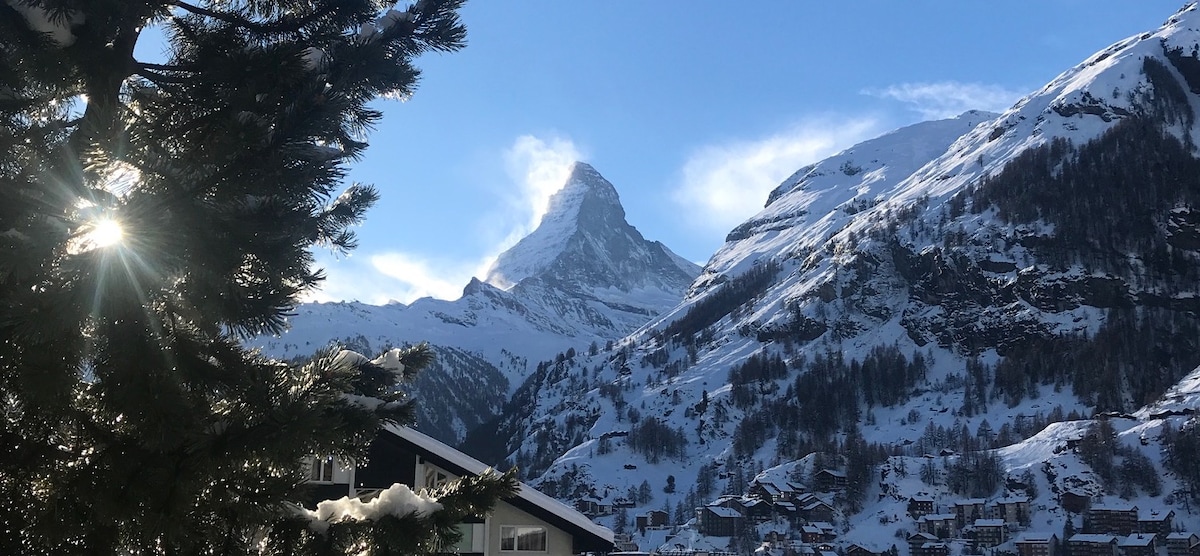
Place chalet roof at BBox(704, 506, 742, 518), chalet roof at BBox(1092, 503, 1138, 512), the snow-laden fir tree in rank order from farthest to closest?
chalet roof at BBox(704, 506, 742, 518)
chalet roof at BBox(1092, 503, 1138, 512)
the snow-laden fir tree

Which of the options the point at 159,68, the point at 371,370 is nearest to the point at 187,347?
the point at 371,370

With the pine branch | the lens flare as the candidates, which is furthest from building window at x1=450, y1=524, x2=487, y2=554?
the lens flare

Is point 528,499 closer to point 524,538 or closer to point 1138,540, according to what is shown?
point 524,538

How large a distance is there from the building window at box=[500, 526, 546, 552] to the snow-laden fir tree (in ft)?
65.4

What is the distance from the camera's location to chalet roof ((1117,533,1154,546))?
127438mm

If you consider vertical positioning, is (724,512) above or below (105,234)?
above

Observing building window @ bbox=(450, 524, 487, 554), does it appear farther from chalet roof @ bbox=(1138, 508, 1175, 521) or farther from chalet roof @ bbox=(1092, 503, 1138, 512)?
chalet roof @ bbox=(1092, 503, 1138, 512)

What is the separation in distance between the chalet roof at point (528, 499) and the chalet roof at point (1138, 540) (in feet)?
415

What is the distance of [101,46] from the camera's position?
27.6 feet

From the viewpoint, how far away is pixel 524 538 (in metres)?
28.3

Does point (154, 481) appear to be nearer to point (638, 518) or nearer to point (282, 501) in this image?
point (282, 501)

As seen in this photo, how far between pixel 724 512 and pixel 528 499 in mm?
155099

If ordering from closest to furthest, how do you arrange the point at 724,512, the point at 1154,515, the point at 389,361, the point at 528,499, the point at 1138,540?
1. the point at 389,361
2. the point at 528,499
3. the point at 1138,540
4. the point at 1154,515
5. the point at 724,512

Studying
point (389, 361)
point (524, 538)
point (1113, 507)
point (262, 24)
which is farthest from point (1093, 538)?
point (262, 24)
